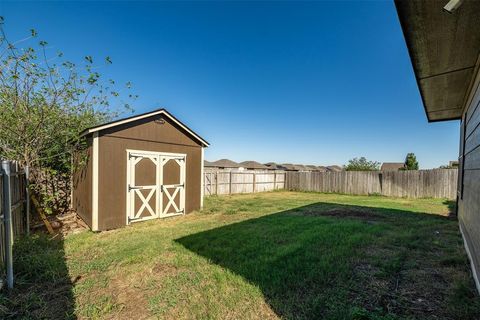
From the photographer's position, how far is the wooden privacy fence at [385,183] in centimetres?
1164

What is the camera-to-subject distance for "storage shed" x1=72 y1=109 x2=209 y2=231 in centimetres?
566

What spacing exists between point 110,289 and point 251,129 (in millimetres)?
20437

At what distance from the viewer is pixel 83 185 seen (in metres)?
6.25

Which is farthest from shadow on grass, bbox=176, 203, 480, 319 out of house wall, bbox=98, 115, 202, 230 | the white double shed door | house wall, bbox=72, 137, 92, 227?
house wall, bbox=72, 137, 92, 227

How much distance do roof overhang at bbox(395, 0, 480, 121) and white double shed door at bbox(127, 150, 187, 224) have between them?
6.39m

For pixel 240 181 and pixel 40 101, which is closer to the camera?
pixel 40 101

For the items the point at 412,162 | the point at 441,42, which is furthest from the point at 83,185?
the point at 412,162

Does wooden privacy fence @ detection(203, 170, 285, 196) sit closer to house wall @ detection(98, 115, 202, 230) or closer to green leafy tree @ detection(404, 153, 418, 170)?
house wall @ detection(98, 115, 202, 230)

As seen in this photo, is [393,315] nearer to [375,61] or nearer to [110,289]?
[110,289]

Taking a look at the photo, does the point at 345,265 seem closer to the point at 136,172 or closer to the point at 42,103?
the point at 136,172

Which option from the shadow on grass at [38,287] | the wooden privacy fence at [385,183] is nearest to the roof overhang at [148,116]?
the shadow on grass at [38,287]

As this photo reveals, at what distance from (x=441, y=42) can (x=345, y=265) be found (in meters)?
3.20

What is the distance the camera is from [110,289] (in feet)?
9.18

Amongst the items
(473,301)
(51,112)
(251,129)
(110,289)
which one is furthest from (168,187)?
(251,129)
